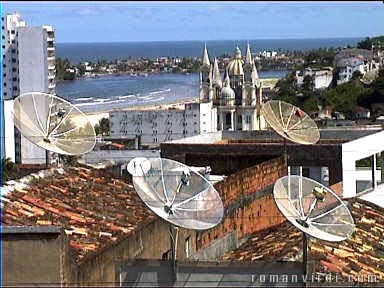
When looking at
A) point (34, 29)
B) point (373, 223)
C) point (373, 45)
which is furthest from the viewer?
point (373, 45)

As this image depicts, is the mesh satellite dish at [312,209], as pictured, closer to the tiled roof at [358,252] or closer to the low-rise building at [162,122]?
the tiled roof at [358,252]

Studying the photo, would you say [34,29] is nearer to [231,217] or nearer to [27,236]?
[231,217]

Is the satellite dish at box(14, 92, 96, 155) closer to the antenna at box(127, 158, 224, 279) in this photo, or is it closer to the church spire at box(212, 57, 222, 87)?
the antenna at box(127, 158, 224, 279)

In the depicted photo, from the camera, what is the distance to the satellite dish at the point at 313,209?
7273mm

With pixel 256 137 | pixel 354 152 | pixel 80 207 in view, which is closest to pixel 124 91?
pixel 256 137

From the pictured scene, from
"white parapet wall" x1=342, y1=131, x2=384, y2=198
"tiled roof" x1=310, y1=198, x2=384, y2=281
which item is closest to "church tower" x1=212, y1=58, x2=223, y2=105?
"white parapet wall" x1=342, y1=131, x2=384, y2=198

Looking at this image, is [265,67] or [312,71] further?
[265,67]

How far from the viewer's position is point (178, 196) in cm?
751

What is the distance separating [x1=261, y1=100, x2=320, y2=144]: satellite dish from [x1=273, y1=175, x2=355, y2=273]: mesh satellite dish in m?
5.66

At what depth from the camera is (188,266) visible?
22.5 feet

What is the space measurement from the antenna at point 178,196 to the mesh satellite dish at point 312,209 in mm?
583

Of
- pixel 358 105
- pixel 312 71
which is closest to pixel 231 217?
pixel 358 105

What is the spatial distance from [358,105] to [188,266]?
186 feet

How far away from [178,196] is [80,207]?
A: 2000 mm
